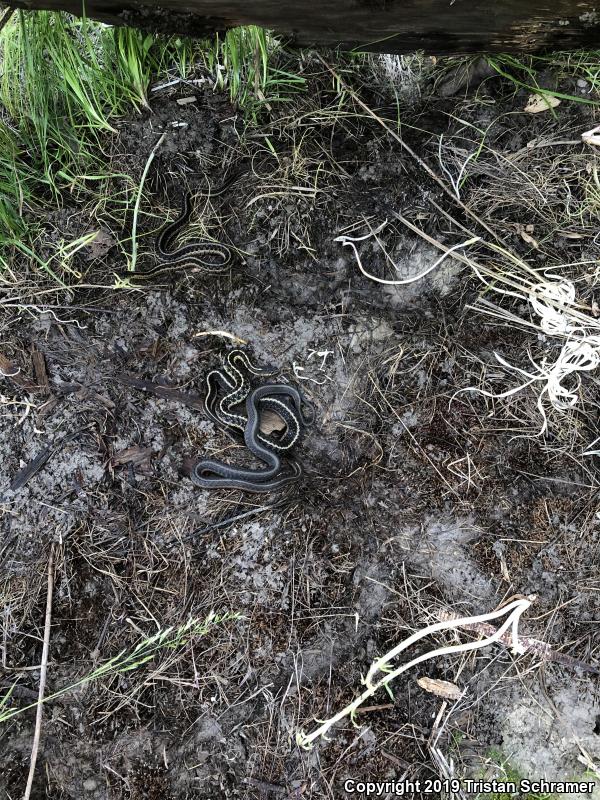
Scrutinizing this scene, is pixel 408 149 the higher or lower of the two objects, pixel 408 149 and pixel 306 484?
the higher

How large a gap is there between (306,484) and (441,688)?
1.24 m

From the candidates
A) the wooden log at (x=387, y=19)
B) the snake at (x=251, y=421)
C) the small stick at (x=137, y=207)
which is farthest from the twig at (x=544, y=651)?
the wooden log at (x=387, y=19)

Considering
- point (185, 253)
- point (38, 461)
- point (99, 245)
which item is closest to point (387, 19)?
point (185, 253)

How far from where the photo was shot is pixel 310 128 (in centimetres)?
300

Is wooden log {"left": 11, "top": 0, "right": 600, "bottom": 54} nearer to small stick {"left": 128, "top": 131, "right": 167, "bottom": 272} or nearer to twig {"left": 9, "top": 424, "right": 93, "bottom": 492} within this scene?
small stick {"left": 128, "top": 131, "right": 167, "bottom": 272}

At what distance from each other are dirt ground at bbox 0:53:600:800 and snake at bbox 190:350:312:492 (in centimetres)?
8

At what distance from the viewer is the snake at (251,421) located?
2932 mm

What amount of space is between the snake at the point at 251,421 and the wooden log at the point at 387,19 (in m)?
1.63

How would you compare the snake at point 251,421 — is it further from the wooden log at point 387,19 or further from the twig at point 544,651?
the wooden log at point 387,19

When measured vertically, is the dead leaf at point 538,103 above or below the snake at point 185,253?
above

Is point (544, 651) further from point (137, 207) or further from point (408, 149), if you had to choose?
point (137, 207)

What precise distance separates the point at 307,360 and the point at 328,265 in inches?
22.1

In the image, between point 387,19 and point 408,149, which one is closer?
point 387,19

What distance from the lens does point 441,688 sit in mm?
2645
